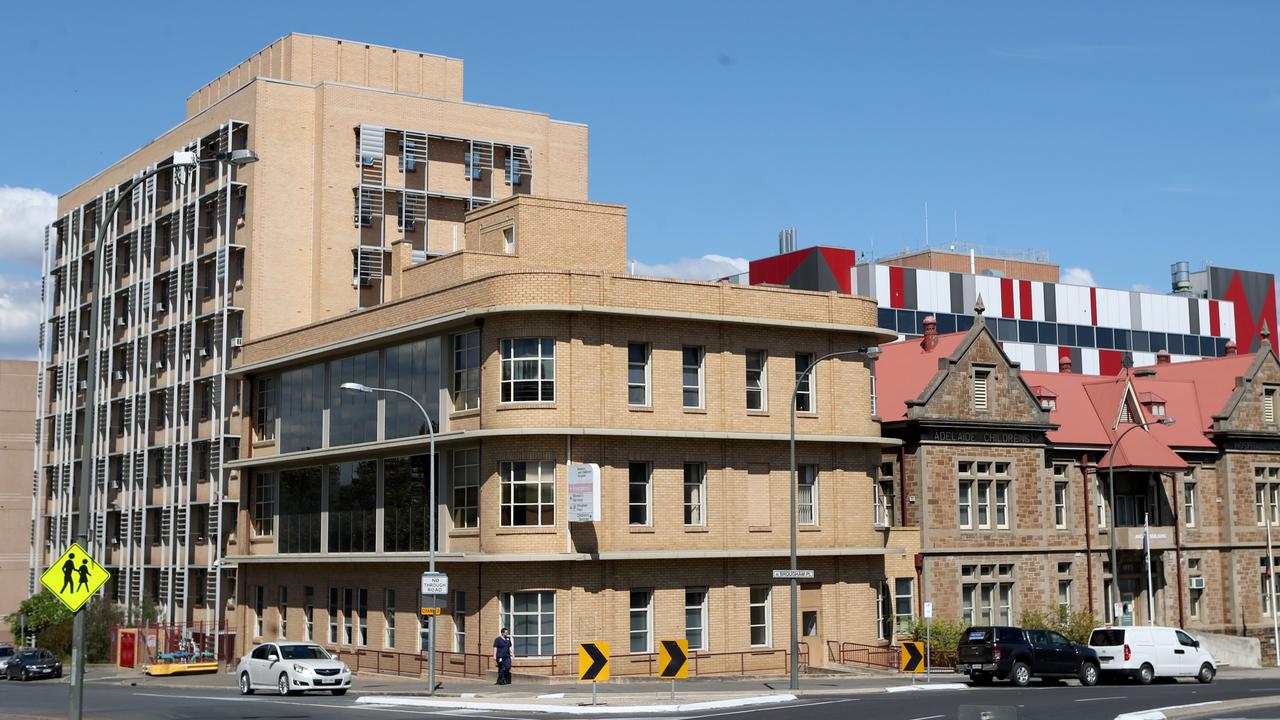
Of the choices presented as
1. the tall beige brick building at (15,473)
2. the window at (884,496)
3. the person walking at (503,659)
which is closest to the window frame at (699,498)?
the person walking at (503,659)

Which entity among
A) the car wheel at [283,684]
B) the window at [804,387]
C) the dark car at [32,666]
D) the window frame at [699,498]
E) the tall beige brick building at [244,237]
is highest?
the tall beige brick building at [244,237]

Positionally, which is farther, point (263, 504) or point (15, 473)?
point (15, 473)

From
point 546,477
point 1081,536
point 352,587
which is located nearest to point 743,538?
point 546,477

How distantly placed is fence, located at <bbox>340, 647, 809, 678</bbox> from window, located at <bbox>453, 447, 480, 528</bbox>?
4.17m

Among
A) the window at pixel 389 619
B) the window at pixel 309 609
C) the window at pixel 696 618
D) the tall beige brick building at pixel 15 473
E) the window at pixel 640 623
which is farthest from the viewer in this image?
the tall beige brick building at pixel 15 473

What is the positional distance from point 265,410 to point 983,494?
94.0 feet

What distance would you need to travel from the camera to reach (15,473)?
105 metres

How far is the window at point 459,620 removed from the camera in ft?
154

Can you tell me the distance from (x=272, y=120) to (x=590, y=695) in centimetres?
3930

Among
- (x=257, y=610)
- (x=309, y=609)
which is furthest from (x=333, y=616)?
(x=257, y=610)

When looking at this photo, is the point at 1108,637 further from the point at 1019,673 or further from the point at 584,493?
the point at 584,493

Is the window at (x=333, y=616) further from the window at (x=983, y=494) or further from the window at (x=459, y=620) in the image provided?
the window at (x=983, y=494)

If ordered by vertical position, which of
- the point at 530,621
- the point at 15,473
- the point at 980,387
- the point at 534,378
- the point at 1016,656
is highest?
the point at 980,387

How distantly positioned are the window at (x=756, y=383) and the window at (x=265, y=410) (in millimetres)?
20461
